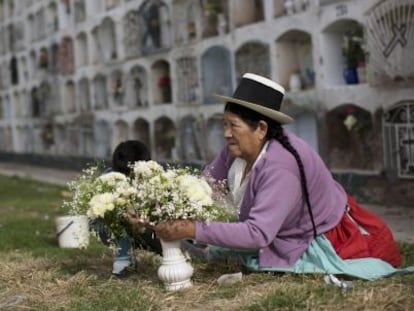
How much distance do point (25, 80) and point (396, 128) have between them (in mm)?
12579

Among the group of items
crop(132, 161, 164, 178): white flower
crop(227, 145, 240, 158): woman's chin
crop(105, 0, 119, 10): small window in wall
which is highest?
crop(105, 0, 119, 10): small window in wall

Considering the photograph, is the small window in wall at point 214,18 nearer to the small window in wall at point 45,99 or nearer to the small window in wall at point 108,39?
the small window in wall at point 108,39

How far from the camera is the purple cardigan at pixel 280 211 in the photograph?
3051mm

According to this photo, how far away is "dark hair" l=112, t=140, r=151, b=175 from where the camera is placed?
13.8 feet

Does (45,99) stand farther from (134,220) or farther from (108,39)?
(134,220)

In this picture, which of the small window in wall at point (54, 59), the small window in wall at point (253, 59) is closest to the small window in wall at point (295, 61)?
the small window in wall at point (253, 59)

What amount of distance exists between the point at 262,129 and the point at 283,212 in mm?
424

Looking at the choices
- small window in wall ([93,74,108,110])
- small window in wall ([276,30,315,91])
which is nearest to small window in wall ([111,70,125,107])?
small window in wall ([93,74,108,110])

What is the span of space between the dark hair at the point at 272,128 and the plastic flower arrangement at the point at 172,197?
361mm

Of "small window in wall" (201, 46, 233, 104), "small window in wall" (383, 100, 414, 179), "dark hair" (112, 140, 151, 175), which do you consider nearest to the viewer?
"dark hair" (112, 140, 151, 175)

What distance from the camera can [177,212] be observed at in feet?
10.1

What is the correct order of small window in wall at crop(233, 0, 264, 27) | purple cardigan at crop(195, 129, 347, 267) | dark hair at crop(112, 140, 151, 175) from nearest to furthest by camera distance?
purple cardigan at crop(195, 129, 347, 267) → dark hair at crop(112, 140, 151, 175) → small window in wall at crop(233, 0, 264, 27)

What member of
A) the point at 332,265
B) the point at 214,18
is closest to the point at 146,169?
the point at 332,265

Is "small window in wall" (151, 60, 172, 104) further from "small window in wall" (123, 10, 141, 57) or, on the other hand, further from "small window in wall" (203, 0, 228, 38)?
"small window in wall" (203, 0, 228, 38)
